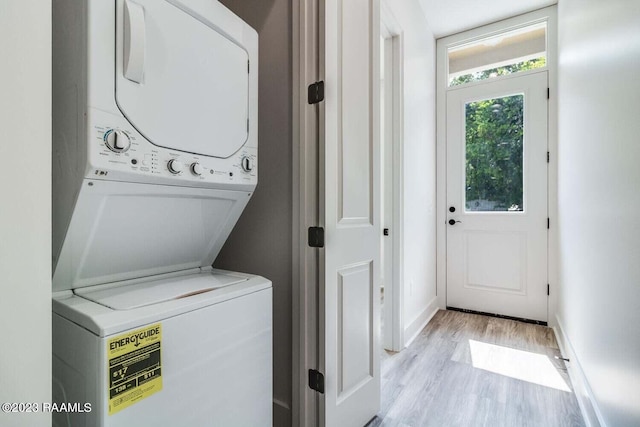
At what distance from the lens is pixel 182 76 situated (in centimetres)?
88

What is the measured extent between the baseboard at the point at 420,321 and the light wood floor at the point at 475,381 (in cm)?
5

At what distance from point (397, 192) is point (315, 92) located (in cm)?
125

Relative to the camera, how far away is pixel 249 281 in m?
1.05

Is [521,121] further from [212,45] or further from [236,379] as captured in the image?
[236,379]

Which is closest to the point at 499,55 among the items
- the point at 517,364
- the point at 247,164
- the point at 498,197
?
the point at 498,197

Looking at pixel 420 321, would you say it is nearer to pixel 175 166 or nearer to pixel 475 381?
pixel 475 381

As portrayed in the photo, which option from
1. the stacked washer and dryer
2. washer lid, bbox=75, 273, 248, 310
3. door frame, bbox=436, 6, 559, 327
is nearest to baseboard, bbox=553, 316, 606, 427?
door frame, bbox=436, 6, 559, 327

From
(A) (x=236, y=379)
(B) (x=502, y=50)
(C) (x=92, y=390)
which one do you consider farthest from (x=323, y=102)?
(B) (x=502, y=50)

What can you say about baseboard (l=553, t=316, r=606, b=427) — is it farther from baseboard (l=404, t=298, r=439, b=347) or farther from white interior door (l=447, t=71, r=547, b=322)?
baseboard (l=404, t=298, r=439, b=347)

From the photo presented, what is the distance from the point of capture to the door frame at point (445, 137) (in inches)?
109

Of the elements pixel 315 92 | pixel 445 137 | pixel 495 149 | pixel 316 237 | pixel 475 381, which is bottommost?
pixel 475 381

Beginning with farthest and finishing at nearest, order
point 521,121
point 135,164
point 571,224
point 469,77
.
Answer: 1. point 469,77
2. point 521,121
3. point 571,224
4. point 135,164

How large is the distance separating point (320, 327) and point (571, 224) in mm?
1836

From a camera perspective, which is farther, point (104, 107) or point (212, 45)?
point (212, 45)
